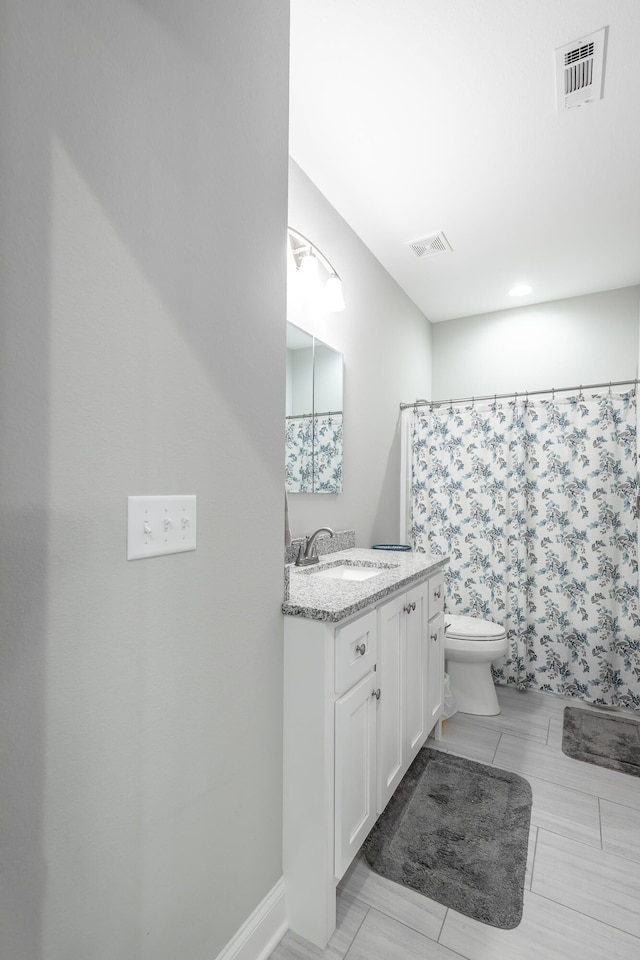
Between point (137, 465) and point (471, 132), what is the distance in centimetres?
202

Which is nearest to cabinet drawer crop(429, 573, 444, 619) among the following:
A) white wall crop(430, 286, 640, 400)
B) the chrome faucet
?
the chrome faucet

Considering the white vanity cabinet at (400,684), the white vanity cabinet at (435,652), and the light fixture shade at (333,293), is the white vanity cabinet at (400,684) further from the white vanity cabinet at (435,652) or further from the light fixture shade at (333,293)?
the light fixture shade at (333,293)

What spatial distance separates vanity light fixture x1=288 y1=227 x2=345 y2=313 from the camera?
6.72 feet

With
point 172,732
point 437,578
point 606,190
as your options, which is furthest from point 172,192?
point 606,190

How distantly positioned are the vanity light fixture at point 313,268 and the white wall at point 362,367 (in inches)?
3.1

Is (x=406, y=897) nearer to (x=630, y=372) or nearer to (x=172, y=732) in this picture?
(x=172, y=732)

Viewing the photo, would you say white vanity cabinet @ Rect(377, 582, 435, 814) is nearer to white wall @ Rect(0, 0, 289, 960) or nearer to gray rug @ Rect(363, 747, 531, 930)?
gray rug @ Rect(363, 747, 531, 930)

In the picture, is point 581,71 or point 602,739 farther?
point 602,739

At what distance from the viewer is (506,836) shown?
1630mm

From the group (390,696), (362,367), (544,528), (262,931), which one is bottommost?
(262,931)

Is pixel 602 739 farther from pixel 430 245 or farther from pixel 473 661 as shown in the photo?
pixel 430 245

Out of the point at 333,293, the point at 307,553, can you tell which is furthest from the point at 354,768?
the point at 333,293

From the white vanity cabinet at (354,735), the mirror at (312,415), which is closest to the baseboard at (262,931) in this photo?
the white vanity cabinet at (354,735)

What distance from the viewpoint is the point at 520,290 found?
3.33m
